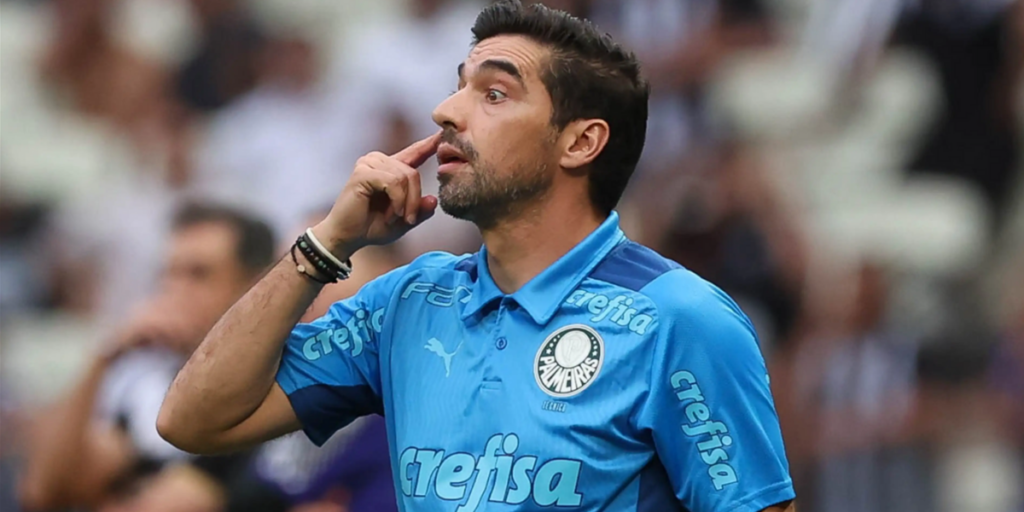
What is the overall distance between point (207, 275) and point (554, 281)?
2369 millimetres

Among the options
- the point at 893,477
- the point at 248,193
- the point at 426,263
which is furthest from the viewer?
the point at 248,193

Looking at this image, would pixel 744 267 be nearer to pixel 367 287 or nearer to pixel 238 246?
pixel 238 246

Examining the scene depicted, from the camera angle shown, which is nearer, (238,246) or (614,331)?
(614,331)

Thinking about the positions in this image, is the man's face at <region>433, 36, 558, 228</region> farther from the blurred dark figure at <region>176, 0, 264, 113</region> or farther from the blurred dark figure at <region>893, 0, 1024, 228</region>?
the blurred dark figure at <region>176, 0, 264, 113</region>

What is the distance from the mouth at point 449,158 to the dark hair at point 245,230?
2195mm

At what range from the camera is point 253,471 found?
17.0 feet

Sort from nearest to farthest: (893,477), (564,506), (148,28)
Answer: (564,506)
(893,477)
(148,28)

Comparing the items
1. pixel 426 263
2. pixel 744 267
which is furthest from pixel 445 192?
pixel 744 267

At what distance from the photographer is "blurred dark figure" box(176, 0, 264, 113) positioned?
9594 mm

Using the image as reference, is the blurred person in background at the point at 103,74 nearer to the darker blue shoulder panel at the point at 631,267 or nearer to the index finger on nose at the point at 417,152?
the index finger on nose at the point at 417,152

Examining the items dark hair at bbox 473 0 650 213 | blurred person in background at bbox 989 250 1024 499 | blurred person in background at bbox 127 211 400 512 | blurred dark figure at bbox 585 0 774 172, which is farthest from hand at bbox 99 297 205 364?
blurred person in background at bbox 989 250 1024 499

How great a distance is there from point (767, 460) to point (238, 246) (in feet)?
9.10

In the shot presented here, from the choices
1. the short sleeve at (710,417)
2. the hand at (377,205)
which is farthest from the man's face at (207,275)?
the short sleeve at (710,417)

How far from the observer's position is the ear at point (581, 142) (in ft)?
11.3
